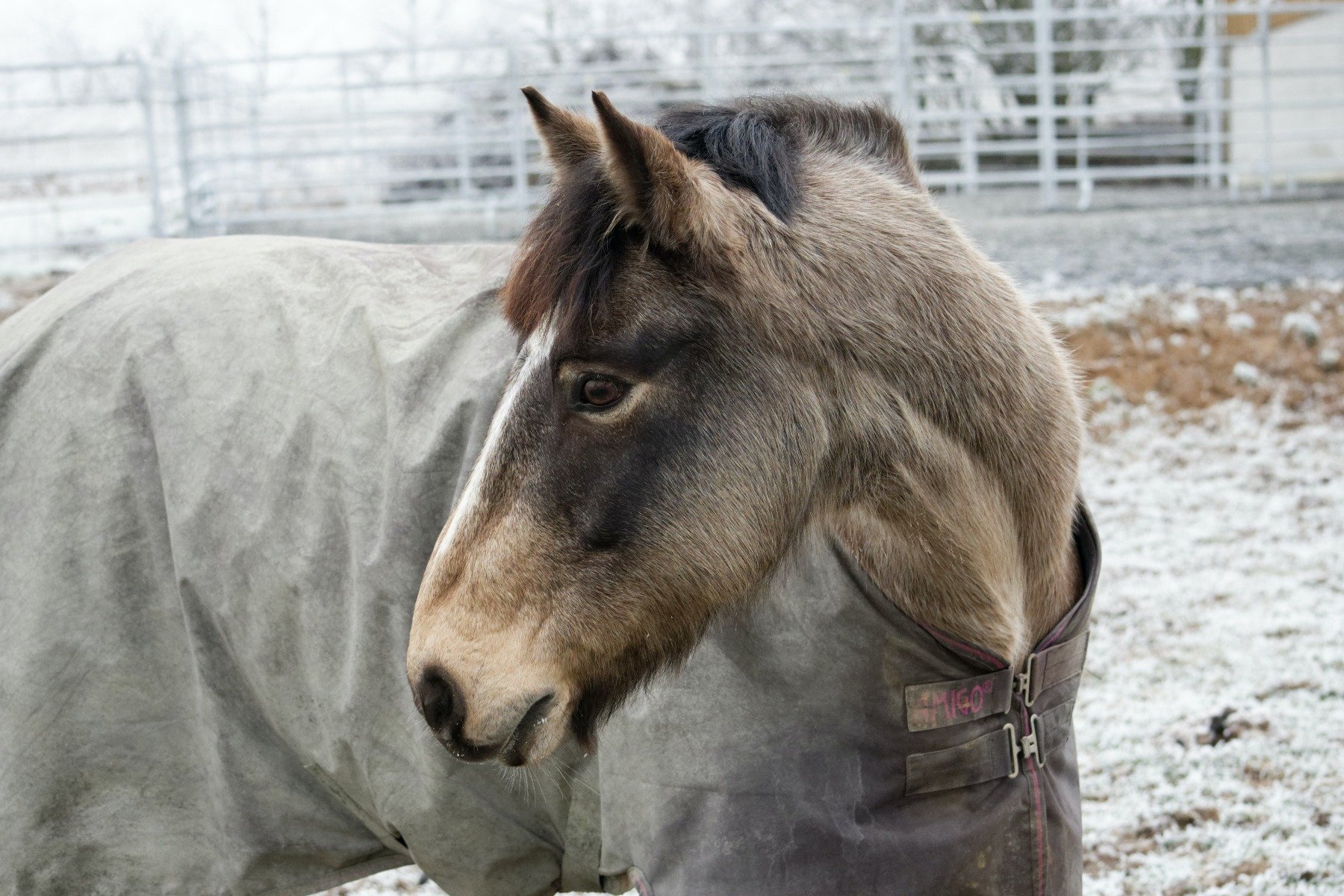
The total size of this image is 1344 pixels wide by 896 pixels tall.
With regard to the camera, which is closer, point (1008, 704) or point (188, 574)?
Answer: point (1008, 704)

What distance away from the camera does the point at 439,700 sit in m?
1.74

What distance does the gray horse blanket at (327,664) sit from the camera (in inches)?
74.8

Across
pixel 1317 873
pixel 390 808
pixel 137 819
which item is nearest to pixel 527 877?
pixel 390 808

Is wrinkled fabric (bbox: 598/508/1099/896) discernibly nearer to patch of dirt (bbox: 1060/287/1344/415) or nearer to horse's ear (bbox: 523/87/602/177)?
horse's ear (bbox: 523/87/602/177)

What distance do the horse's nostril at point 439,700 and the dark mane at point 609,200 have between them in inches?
21.6

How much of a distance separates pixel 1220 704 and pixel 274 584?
10.8 feet

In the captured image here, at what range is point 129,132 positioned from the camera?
1280cm

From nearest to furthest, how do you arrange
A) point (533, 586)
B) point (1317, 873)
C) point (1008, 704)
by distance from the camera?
point (533, 586) < point (1008, 704) < point (1317, 873)

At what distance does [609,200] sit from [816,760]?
3.03ft

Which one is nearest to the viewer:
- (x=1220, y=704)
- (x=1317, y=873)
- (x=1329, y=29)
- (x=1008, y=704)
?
(x=1008, y=704)

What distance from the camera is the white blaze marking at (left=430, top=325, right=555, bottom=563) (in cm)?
181

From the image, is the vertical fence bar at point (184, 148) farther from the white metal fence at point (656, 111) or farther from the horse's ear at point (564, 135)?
the horse's ear at point (564, 135)

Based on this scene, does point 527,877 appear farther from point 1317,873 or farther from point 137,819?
point 1317,873

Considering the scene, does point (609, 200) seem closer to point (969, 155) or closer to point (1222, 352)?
point (1222, 352)
